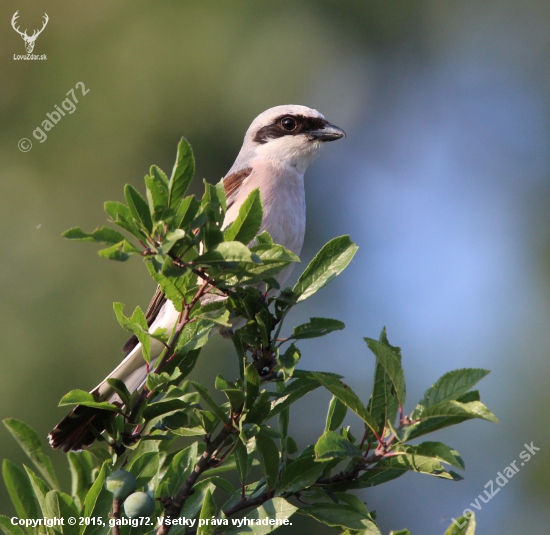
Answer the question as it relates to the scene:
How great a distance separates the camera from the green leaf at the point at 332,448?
69.0 inches

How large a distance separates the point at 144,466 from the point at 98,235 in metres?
0.74

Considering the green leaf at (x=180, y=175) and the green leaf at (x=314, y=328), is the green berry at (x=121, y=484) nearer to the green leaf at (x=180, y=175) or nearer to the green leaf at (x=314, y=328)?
the green leaf at (x=314, y=328)

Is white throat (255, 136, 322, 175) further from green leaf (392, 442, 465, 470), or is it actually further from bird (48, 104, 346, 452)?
green leaf (392, 442, 465, 470)

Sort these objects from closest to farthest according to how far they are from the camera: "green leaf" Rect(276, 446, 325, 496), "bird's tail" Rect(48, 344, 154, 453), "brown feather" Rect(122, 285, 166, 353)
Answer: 1. "green leaf" Rect(276, 446, 325, 496)
2. "bird's tail" Rect(48, 344, 154, 453)
3. "brown feather" Rect(122, 285, 166, 353)

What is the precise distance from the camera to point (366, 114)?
30.6ft

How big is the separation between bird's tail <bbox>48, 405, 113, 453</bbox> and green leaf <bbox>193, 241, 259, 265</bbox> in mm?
986

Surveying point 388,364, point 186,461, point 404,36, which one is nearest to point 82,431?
point 186,461

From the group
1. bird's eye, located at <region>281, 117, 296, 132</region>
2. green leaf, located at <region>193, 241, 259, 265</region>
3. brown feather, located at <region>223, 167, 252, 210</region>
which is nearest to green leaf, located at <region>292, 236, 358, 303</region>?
green leaf, located at <region>193, 241, 259, 265</region>

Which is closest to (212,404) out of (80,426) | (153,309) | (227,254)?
(227,254)

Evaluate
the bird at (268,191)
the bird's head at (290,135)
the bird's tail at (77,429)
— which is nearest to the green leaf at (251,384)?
the bird's tail at (77,429)

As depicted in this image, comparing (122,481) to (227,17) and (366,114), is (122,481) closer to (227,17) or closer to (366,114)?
(227,17)

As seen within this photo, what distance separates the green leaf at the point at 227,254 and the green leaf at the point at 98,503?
2.07ft

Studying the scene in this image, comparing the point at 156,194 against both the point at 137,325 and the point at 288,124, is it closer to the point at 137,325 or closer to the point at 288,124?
the point at 137,325

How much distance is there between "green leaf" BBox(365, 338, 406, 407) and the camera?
1.78 meters
